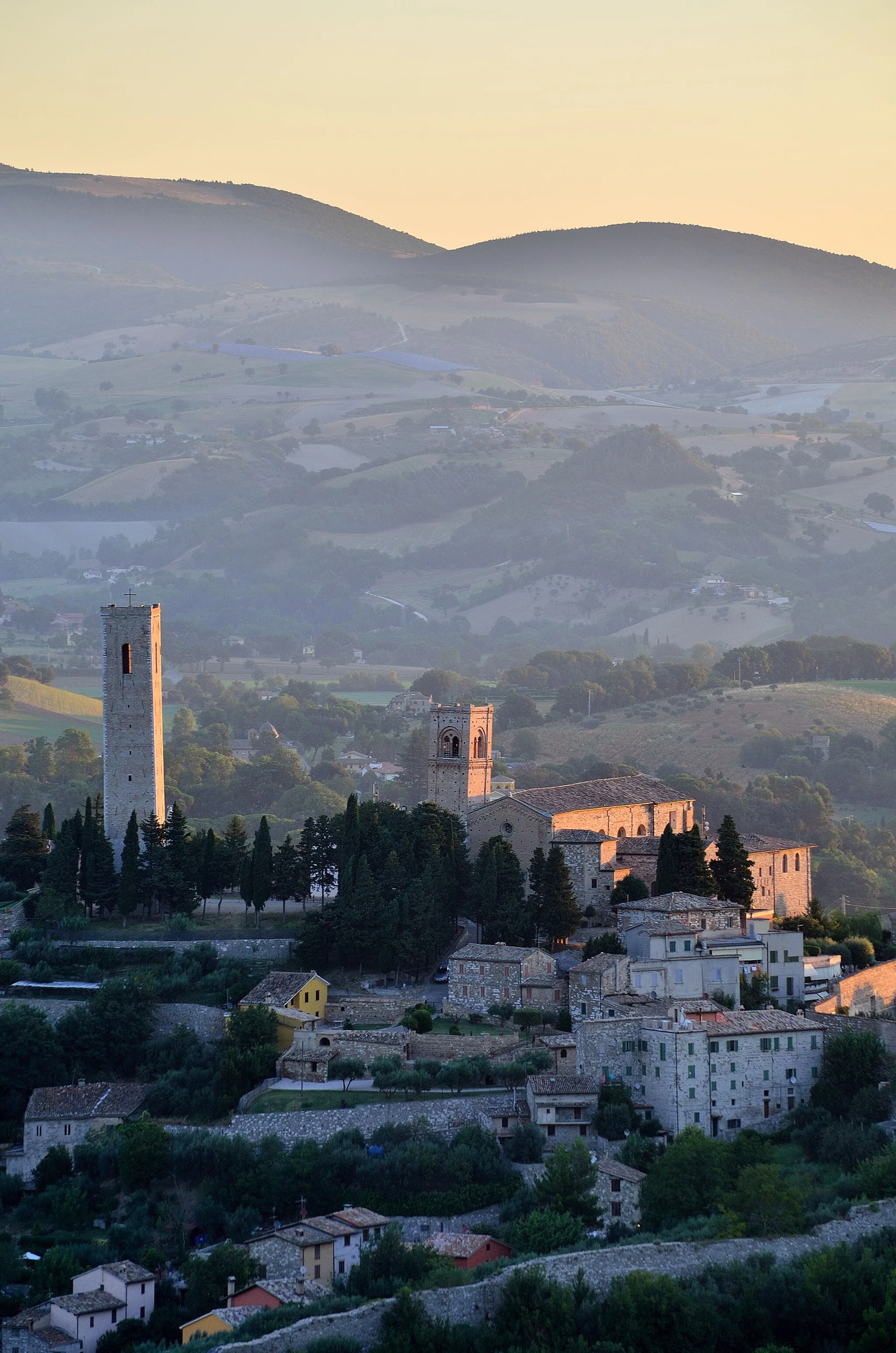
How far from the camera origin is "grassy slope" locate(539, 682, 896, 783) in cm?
11581

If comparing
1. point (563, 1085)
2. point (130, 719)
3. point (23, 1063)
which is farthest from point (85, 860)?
point (563, 1085)

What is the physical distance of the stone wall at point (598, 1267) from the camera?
34.1 m

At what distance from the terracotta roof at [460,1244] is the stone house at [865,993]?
1218cm

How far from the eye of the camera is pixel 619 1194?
39781mm

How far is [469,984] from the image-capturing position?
159ft

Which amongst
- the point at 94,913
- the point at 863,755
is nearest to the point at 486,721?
the point at 94,913

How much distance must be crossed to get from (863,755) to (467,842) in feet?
231

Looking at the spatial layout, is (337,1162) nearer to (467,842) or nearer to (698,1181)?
(698,1181)

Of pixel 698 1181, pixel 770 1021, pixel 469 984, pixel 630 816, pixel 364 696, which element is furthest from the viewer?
pixel 364 696

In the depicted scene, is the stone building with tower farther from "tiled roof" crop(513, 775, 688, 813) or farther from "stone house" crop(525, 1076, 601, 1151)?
"stone house" crop(525, 1076, 601, 1151)

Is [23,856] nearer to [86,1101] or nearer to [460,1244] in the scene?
[86,1101]

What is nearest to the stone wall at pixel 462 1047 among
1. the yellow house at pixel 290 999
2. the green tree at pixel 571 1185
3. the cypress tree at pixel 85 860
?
the yellow house at pixel 290 999

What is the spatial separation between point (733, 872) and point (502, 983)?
8.30m

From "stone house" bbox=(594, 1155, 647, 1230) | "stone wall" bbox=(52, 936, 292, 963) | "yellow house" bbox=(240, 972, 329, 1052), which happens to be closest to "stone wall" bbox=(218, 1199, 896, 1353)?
"stone house" bbox=(594, 1155, 647, 1230)
